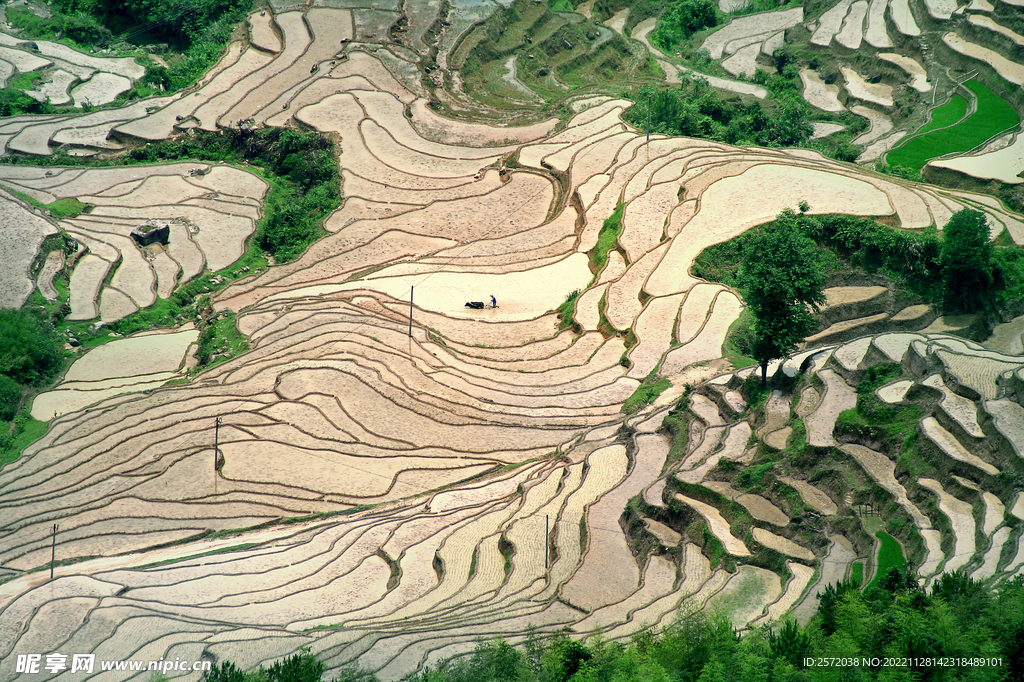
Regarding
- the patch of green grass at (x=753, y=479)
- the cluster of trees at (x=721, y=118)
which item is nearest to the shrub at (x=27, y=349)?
the patch of green grass at (x=753, y=479)

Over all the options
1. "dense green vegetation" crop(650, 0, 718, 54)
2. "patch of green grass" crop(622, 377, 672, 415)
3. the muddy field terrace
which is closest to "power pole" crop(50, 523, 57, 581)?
the muddy field terrace

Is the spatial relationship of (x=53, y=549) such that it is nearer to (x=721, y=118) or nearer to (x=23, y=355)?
(x=23, y=355)

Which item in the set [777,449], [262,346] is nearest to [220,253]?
[262,346]

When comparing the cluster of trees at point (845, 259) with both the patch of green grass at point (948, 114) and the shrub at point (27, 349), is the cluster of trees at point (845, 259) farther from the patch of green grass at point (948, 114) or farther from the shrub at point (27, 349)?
the shrub at point (27, 349)

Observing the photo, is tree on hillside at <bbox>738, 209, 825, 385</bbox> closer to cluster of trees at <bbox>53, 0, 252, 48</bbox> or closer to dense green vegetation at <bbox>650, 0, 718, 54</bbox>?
dense green vegetation at <bbox>650, 0, 718, 54</bbox>

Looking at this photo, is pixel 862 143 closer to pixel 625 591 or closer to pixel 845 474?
pixel 845 474

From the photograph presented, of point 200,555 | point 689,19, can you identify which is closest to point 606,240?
point 200,555
